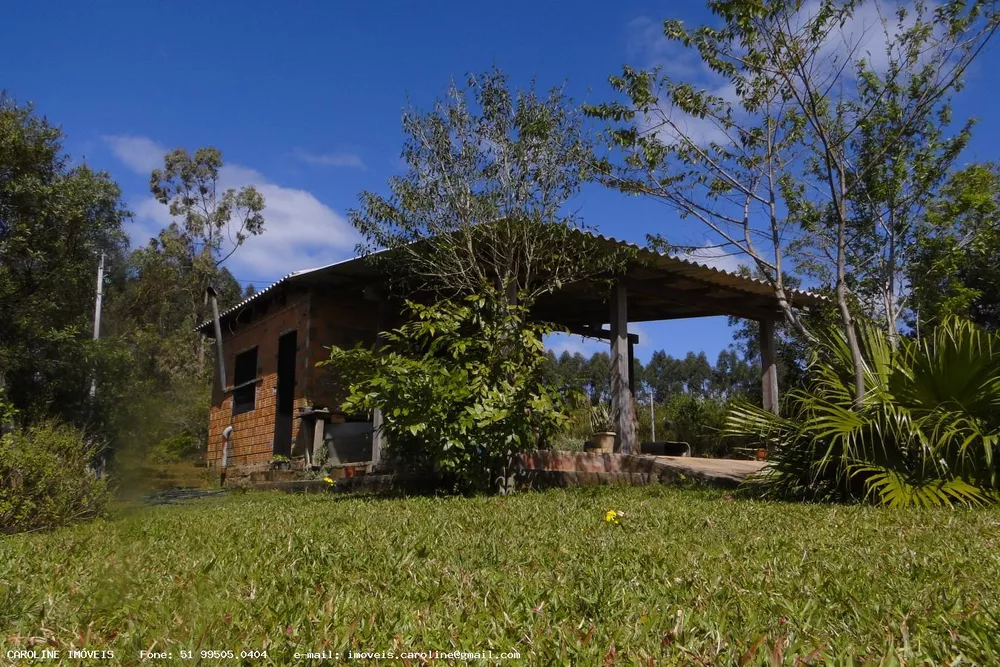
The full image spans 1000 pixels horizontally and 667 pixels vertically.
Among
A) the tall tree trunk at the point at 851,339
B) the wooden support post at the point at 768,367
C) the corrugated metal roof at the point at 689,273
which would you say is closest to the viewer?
the tall tree trunk at the point at 851,339

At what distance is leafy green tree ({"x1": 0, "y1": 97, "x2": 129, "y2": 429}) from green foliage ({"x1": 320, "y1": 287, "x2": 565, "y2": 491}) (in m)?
2.59

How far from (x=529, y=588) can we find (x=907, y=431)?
4.29m

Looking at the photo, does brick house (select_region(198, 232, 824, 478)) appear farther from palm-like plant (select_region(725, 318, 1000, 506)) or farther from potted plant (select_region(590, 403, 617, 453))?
palm-like plant (select_region(725, 318, 1000, 506))

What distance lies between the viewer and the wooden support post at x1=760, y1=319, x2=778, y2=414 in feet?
40.7

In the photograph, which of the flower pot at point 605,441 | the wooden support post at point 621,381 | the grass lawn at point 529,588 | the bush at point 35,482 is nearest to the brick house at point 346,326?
the wooden support post at point 621,381

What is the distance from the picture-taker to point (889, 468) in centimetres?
604

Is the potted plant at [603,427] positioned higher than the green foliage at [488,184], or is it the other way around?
the green foliage at [488,184]

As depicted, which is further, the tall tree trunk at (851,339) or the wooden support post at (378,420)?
the wooden support post at (378,420)

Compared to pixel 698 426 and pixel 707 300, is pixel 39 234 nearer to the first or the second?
pixel 707 300

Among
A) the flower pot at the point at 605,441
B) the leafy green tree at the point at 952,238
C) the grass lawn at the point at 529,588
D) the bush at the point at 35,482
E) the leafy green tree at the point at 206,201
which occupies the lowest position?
the grass lawn at the point at 529,588

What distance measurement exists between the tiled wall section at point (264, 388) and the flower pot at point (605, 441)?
492cm

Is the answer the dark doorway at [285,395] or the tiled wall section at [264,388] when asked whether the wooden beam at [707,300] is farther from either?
the dark doorway at [285,395]

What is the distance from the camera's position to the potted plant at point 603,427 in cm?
1063

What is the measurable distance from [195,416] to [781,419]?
6.22 m
